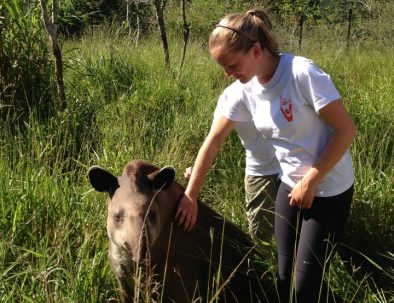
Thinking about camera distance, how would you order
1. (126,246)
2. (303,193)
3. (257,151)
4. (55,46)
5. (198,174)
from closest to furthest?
(126,246)
(303,193)
(198,174)
(257,151)
(55,46)

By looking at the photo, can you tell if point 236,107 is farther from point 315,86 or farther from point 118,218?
point 118,218

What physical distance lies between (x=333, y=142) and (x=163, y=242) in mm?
996

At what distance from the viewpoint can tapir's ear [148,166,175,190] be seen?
2.51 m

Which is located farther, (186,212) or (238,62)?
(186,212)

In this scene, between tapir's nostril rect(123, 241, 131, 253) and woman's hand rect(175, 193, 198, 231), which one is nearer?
tapir's nostril rect(123, 241, 131, 253)

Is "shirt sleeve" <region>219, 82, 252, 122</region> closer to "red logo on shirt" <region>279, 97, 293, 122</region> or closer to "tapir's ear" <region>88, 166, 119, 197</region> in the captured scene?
"red logo on shirt" <region>279, 97, 293, 122</region>

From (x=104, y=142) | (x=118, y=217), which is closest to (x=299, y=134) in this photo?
(x=118, y=217)

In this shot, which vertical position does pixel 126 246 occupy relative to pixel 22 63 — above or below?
above

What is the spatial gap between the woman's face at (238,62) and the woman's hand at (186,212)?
28.1 inches

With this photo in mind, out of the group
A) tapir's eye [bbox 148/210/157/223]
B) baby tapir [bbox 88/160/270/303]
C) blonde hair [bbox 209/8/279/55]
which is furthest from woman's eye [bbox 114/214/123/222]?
blonde hair [bbox 209/8/279/55]

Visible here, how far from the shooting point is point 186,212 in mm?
2707

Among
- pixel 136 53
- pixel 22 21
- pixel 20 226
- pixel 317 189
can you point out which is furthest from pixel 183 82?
pixel 317 189

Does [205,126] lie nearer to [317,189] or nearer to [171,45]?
[317,189]

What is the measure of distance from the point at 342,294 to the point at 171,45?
679 cm
